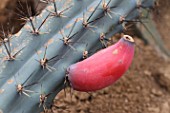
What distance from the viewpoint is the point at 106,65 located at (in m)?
1.96

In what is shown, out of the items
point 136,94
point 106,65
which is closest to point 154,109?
point 136,94

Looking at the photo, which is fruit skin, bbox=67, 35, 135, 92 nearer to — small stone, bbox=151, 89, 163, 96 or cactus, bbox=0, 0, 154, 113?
cactus, bbox=0, 0, 154, 113

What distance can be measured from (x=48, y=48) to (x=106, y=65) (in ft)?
1.00

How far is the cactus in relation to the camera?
78.7 inches

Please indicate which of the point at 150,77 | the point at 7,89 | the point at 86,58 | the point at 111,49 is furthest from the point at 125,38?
the point at 150,77

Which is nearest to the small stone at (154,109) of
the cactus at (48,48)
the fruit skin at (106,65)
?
the cactus at (48,48)

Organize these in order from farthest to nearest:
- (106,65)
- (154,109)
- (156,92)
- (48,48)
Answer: (156,92) → (154,109) → (48,48) → (106,65)

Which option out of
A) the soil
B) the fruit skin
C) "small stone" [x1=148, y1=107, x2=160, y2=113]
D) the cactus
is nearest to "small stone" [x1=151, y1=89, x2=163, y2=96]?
the soil

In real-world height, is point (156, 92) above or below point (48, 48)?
below

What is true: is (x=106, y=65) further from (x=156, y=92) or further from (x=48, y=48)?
(x=156, y=92)

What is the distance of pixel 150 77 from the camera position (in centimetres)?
346

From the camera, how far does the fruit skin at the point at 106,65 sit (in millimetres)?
1966

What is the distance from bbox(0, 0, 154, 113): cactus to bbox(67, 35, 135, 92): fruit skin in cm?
13

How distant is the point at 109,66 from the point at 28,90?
1.30 ft
